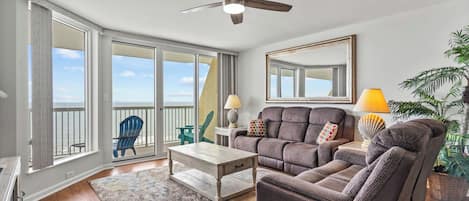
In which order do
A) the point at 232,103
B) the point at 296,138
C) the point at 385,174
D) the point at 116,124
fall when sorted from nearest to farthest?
the point at 385,174 → the point at 296,138 → the point at 116,124 → the point at 232,103

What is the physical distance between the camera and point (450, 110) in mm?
2859

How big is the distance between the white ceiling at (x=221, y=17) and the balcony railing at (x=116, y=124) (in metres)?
1.42

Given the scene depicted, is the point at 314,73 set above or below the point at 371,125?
above

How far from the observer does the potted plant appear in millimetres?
2277

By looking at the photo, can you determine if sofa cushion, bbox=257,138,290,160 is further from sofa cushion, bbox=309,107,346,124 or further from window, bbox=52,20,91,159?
window, bbox=52,20,91,159

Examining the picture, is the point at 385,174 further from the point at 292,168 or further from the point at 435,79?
the point at 292,168

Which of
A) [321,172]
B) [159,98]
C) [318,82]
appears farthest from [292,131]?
[159,98]

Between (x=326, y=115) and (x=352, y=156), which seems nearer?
(x=352, y=156)

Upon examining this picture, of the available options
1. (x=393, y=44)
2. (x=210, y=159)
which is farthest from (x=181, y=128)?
(x=393, y=44)

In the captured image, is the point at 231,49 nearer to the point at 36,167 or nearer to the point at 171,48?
the point at 171,48

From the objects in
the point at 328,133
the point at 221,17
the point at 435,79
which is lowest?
the point at 328,133

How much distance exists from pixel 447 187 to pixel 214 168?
7.47 feet

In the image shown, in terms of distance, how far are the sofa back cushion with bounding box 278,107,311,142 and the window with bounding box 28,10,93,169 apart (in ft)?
10.4

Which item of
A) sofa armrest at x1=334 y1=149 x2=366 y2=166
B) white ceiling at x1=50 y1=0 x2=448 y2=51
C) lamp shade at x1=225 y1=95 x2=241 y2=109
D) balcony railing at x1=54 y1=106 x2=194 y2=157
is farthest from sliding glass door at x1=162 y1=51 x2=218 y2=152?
sofa armrest at x1=334 y1=149 x2=366 y2=166
